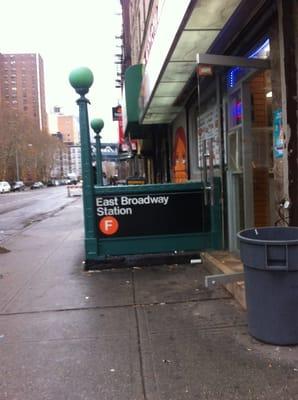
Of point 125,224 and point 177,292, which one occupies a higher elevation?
point 125,224

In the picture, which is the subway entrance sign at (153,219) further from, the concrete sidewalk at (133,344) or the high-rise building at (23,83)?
the high-rise building at (23,83)

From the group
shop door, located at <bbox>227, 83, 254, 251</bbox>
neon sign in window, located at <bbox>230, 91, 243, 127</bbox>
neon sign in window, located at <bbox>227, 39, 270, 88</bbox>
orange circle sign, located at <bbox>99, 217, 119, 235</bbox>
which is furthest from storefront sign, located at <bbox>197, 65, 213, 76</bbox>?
orange circle sign, located at <bbox>99, 217, 119, 235</bbox>

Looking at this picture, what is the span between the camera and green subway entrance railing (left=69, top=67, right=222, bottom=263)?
25.8 ft

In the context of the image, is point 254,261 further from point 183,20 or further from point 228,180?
point 228,180

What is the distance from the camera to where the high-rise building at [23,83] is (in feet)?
566

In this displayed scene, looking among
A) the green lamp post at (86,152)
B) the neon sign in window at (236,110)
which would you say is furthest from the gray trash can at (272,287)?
the green lamp post at (86,152)

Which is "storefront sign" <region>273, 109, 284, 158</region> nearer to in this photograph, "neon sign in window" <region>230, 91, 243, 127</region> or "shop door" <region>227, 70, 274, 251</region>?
"shop door" <region>227, 70, 274, 251</region>

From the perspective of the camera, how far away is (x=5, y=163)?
93.9 meters

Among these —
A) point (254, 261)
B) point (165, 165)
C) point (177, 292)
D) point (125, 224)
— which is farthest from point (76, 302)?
point (165, 165)

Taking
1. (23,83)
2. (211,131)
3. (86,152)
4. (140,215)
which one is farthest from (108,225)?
(23,83)

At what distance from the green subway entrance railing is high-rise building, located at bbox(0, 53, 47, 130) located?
167724 mm

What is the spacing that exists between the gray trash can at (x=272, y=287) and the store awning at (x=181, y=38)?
251 centimetres

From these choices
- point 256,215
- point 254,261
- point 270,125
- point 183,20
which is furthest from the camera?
point 256,215

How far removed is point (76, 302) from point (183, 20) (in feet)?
11.8
